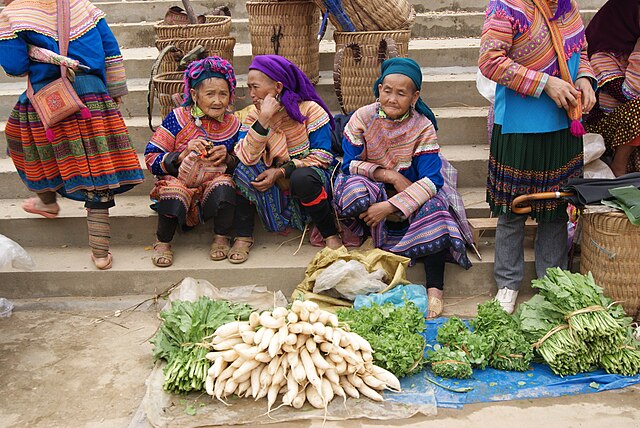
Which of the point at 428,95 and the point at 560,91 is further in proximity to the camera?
the point at 428,95

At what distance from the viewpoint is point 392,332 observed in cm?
367

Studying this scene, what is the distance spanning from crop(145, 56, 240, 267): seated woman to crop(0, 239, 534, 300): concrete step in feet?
0.39

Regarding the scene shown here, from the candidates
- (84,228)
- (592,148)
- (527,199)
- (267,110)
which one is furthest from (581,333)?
(84,228)

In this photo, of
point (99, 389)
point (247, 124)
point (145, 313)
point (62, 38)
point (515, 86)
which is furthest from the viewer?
point (247, 124)

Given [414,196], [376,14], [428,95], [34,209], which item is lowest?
[34,209]

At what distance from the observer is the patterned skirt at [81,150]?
4.36 meters

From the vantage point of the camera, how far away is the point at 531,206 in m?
4.16

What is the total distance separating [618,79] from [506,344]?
2045 mm

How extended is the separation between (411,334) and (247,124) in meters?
1.95

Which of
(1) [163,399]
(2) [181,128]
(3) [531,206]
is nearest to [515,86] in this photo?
(3) [531,206]

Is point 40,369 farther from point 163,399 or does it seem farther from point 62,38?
point 62,38

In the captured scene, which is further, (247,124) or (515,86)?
(247,124)

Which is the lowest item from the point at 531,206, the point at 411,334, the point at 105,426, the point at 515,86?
the point at 105,426

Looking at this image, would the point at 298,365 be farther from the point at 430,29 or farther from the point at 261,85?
the point at 430,29
